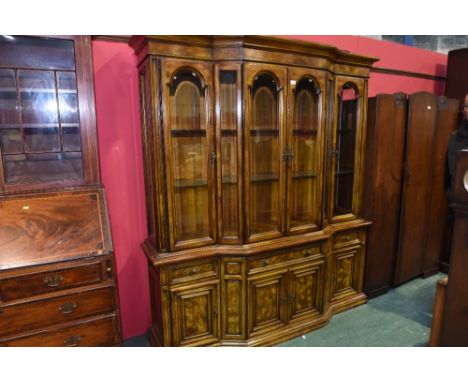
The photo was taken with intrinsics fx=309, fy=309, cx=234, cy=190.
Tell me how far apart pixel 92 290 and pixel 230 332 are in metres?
1.05

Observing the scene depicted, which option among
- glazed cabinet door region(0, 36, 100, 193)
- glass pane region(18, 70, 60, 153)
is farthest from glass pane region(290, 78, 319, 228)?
glass pane region(18, 70, 60, 153)

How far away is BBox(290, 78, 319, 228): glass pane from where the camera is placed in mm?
2354

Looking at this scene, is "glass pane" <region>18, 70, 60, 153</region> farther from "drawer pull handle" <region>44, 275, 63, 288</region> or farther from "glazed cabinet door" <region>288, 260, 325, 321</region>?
"glazed cabinet door" <region>288, 260, 325, 321</region>

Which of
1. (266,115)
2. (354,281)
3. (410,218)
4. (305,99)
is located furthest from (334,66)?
(354,281)

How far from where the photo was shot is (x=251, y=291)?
2227mm

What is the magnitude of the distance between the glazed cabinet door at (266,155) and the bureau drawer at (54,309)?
995mm

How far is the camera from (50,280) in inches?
64.6

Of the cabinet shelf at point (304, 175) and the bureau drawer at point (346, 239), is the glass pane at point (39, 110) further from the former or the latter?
the bureau drawer at point (346, 239)

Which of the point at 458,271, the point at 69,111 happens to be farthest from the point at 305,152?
the point at 69,111

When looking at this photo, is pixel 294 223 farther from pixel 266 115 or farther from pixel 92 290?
pixel 92 290

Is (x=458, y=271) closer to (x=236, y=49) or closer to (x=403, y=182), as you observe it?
(x=236, y=49)

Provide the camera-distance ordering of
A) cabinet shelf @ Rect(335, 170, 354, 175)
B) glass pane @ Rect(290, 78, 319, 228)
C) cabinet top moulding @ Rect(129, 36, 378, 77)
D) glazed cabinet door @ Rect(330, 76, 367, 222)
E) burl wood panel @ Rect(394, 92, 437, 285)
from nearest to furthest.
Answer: cabinet top moulding @ Rect(129, 36, 378, 77), glass pane @ Rect(290, 78, 319, 228), glazed cabinet door @ Rect(330, 76, 367, 222), cabinet shelf @ Rect(335, 170, 354, 175), burl wood panel @ Rect(394, 92, 437, 285)

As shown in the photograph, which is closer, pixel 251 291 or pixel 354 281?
pixel 251 291

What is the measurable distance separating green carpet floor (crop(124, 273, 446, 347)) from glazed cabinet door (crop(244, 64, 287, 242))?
3.16 feet
